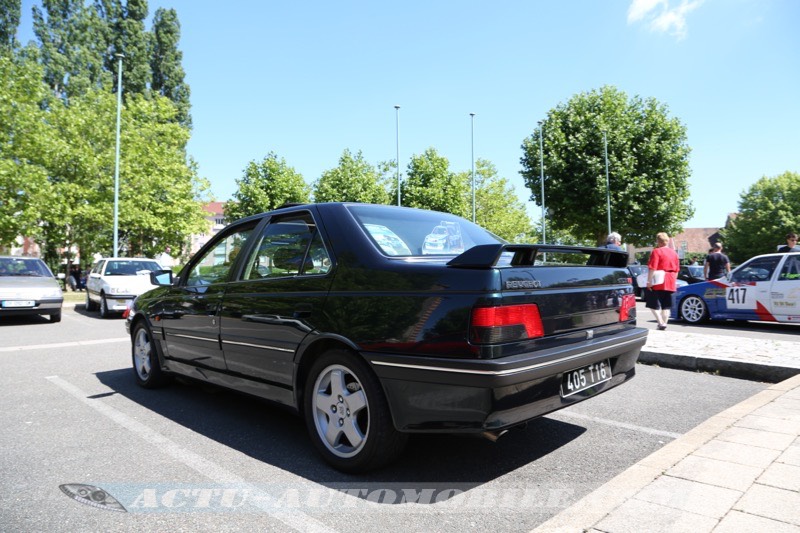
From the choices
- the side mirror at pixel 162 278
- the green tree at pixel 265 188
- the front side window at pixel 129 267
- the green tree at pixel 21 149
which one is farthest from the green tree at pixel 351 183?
the side mirror at pixel 162 278

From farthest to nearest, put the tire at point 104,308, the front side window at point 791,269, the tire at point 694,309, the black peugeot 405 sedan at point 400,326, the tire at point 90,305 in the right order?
the tire at point 90,305, the tire at point 104,308, the tire at point 694,309, the front side window at point 791,269, the black peugeot 405 sedan at point 400,326

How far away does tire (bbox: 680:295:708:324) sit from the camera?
10.7 m

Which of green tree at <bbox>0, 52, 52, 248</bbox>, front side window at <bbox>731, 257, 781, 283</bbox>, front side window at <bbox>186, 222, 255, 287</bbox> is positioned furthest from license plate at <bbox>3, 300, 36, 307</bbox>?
front side window at <bbox>731, 257, 781, 283</bbox>

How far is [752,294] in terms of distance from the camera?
985 cm

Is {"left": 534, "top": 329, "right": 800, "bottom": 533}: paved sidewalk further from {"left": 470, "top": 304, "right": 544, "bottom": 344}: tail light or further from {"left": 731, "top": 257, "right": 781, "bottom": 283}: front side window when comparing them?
{"left": 731, "top": 257, "right": 781, "bottom": 283}: front side window

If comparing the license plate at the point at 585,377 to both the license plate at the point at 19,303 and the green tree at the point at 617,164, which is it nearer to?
the license plate at the point at 19,303

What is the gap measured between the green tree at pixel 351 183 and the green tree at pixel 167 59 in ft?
41.0

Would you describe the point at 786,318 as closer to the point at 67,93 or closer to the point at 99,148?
the point at 99,148

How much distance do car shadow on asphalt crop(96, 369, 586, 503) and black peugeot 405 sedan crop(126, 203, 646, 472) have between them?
0.18m

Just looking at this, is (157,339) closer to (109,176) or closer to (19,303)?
(19,303)

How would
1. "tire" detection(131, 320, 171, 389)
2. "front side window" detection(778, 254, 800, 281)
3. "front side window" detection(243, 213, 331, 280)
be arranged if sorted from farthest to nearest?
"front side window" detection(778, 254, 800, 281) → "tire" detection(131, 320, 171, 389) → "front side window" detection(243, 213, 331, 280)

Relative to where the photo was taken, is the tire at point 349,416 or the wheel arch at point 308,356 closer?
the tire at point 349,416

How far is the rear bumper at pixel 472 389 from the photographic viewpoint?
8.13ft

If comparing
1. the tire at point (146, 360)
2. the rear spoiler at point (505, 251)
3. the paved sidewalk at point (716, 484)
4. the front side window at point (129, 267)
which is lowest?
the paved sidewalk at point (716, 484)
